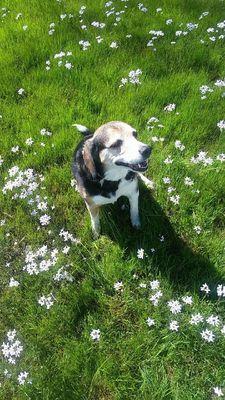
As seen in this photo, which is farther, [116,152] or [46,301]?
[46,301]

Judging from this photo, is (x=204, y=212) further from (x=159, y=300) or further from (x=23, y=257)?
(x=23, y=257)

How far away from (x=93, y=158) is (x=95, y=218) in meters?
0.77

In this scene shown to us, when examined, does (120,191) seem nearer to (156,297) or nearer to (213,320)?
(156,297)

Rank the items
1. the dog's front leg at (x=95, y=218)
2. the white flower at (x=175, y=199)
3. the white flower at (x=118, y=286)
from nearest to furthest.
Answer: the white flower at (x=118, y=286) < the dog's front leg at (x=95, y=218) < the white flower at (x=175, y=199)

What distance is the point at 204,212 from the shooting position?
14.6 feet

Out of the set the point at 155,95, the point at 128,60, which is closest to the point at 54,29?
the point at 128,60

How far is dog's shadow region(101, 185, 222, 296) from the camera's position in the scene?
4.04 metres

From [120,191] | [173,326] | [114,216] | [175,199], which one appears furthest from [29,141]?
[173,326]

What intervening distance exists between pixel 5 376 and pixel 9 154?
273 cm

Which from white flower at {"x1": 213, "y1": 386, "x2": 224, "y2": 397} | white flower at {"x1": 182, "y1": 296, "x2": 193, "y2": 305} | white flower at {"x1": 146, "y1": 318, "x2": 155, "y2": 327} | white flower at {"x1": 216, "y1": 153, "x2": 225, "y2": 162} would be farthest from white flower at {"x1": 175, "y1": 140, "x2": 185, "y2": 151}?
white flower at {"x1": 213, "y1": 386, "x2": 224, "y2": 397}

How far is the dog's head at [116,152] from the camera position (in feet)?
11.8

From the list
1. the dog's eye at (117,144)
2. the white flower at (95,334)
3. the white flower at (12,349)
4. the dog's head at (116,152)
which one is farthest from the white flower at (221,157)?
the white flower at (12,349)

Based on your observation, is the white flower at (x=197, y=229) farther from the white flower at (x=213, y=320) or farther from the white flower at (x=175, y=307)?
the white flower at (x=213, y=320)

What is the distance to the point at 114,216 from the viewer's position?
15.2ft
